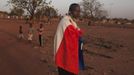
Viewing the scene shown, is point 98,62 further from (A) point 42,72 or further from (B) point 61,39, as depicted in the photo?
(B) point 61,39

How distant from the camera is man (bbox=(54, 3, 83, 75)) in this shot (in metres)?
5.89

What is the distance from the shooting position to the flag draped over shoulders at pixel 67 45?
5883 mm

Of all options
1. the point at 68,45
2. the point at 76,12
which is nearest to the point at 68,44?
the point at 68,45

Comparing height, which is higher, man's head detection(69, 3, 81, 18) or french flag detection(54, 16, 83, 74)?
man's head detection(69, 3, 81, 18)

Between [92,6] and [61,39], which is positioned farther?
[92,6]

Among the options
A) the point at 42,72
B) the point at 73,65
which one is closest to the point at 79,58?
the point at 73,65

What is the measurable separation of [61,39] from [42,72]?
671 centimetres

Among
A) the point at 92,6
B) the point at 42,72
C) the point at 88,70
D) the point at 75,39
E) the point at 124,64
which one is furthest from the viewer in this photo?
the point at 92,6

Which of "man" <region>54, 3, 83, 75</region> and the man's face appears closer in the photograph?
"man" <region>54, 3, 83, 75</region>

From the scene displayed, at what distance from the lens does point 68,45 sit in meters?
5.87

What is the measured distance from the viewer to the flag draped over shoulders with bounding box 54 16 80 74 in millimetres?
5883

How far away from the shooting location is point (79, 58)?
6.12 metres

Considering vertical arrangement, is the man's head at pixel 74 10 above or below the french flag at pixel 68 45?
above

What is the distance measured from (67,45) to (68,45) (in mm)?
16
